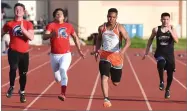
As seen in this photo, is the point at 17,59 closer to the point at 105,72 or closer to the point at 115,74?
the point at 105,72

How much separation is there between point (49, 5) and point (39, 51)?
13135mm

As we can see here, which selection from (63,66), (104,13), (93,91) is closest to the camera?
(63,66)

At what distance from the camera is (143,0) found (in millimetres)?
46031

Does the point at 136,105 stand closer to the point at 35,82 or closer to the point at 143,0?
the point at 35,82

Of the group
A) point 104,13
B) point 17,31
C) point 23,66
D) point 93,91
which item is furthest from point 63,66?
point 104,13

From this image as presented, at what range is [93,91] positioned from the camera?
1831 centimetres

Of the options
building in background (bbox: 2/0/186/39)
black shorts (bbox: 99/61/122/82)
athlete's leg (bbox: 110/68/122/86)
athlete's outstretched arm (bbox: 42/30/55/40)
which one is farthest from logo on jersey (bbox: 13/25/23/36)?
building in background (bbox: 2/0/186/39)

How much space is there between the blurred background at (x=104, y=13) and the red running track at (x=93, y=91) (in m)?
19.5

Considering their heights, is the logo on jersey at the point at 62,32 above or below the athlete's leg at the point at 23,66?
above

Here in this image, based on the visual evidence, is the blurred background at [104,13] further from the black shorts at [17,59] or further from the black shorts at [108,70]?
the black shorts at [108,70]

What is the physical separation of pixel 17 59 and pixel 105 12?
123 ft

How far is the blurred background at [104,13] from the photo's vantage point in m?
44.9

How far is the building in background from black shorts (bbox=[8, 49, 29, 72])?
3517cm

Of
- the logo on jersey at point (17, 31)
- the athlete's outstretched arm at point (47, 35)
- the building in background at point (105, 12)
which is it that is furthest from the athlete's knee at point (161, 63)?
the building in background at point (105, 12)
